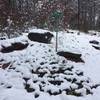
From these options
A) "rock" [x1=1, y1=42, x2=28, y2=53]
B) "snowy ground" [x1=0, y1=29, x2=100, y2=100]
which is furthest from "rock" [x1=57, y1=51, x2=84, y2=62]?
"rock" [x1=1, y1=42, x2=28, y2=53]

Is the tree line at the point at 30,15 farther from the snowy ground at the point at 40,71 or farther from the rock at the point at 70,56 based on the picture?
the rock at the point at 70,56

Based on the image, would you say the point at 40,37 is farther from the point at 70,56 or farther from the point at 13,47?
the point at 70,56

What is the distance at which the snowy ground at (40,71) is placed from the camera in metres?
7.29

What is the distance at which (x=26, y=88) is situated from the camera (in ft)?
24.7

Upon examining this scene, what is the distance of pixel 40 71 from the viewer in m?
8.34

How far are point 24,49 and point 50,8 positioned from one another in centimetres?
460

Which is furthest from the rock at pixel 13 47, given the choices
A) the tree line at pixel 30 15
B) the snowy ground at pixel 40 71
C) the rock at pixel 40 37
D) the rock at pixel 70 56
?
the tree line at pixel 30 15

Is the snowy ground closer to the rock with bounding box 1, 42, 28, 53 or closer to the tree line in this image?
the rock with bounding box 1, 42, 28, 53

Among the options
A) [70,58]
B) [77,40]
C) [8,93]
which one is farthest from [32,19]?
[8,93]

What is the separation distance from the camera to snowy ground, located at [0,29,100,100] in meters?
7.29

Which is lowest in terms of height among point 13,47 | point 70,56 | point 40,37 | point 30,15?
point 70,56

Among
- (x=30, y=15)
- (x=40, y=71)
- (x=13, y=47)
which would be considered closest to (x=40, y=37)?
(x=13, y=47)

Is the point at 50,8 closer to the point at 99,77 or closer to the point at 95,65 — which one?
the point at 95,65

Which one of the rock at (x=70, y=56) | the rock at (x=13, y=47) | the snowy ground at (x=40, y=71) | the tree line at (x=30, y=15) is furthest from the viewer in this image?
the tree line at (x=30, y=15)
